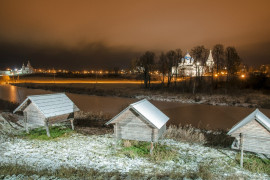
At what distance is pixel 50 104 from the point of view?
17.1 m

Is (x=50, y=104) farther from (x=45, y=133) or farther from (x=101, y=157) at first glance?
(x=101, y=157)

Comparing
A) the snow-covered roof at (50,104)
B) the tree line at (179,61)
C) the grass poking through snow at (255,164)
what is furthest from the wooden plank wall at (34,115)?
the tree line at (179,61)

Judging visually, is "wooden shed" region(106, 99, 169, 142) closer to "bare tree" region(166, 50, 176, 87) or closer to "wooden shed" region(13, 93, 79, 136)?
"wooden shed" region(13, 93, 79, 136)

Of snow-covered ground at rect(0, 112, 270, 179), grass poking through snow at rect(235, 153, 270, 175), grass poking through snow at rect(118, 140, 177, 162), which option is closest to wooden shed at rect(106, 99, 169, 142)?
grass poking through snow at rect(118, 140, 177, 162)

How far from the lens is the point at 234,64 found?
191 feet

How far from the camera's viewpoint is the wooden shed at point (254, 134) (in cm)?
1158

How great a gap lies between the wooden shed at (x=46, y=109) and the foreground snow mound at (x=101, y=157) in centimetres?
165

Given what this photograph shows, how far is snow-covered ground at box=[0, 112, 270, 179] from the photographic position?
12273mm

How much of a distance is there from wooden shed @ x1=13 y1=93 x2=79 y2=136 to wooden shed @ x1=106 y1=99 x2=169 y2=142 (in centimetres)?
568

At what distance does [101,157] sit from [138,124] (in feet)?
10.3

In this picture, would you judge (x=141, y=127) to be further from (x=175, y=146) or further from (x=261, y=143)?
(x=261, y=143)

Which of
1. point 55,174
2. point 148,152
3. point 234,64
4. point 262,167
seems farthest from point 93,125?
point 234,64

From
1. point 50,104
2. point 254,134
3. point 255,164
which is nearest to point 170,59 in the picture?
point 50,104

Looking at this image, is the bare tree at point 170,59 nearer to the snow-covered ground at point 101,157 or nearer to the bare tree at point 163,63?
the bare tree at point 163,63
